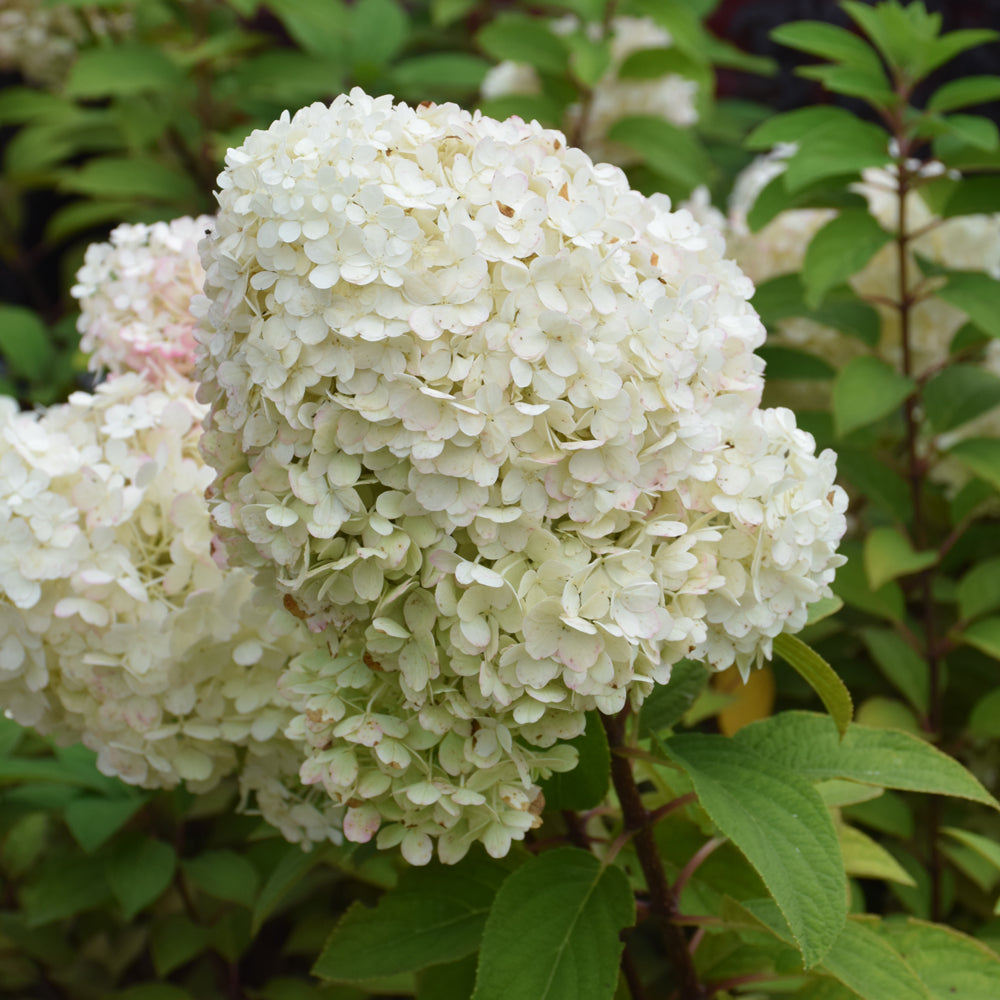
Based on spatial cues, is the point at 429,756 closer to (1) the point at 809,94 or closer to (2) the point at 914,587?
(2) the point at 914,587

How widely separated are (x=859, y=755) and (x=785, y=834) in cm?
19

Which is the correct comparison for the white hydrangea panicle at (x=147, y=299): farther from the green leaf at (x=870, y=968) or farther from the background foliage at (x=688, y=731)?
the green leaf at (x=870, y=968)

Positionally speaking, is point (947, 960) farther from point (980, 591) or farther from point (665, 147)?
point (665, 147)

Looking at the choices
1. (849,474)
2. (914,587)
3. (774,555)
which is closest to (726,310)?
(774,555)

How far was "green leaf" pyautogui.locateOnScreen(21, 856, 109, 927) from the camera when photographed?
1.38 meters

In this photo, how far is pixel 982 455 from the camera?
1538 mm

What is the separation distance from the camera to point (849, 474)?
1667 mm

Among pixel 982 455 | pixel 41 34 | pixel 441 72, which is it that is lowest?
pixel 982 455

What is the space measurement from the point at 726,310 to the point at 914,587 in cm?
110

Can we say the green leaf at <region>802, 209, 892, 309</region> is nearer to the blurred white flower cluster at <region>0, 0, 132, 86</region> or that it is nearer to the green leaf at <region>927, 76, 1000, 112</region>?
the green leaf at <region>927, 76, 1000, 112</region>

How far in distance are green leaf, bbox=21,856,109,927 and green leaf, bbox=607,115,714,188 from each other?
5.03 feet

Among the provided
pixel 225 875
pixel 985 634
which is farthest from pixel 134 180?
pixel 985 634

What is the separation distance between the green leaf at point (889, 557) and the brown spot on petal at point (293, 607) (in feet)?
2.94

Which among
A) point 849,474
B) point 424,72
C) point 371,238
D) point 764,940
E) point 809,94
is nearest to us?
point 371,238
